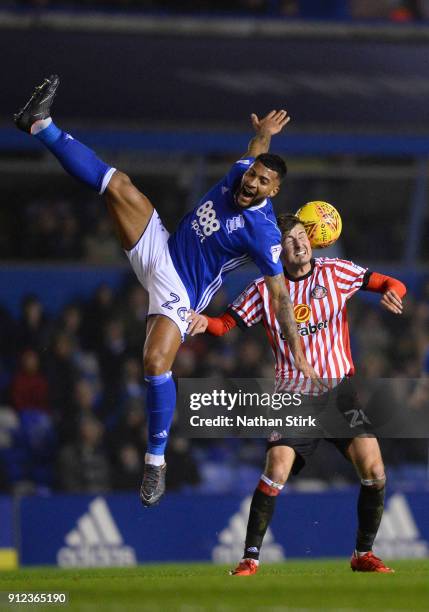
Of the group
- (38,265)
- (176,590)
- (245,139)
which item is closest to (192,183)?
(245,139)

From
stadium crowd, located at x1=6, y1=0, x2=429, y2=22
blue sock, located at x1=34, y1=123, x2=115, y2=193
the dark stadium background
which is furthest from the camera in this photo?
stadium crowd, located at x1=6, y1=0, x2=429, y2=22

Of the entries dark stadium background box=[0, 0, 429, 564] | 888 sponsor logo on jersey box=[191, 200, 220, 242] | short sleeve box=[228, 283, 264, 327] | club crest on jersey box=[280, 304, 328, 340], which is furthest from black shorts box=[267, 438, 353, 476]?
dark stadium background box=[0, 0, 429, 564]

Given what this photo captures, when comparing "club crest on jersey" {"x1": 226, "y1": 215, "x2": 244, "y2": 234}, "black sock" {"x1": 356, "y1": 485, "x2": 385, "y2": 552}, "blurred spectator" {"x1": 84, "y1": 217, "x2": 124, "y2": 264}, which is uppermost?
"blurred spectator" {"x1": 84, "y1": 217, "x2": 124, "y2": 264}

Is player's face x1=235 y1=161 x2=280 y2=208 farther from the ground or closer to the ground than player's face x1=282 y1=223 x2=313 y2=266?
farther from the ground

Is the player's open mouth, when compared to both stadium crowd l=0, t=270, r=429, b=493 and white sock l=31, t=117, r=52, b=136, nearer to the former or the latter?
white sock l=31, t=117, r=52, b=136

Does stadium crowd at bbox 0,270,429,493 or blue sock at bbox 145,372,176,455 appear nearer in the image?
blue sock at bbox 145,372,176,455

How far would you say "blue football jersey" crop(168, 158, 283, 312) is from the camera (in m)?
9.52

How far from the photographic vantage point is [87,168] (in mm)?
9617

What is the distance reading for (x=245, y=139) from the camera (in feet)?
61.6

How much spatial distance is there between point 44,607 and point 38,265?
437 inches

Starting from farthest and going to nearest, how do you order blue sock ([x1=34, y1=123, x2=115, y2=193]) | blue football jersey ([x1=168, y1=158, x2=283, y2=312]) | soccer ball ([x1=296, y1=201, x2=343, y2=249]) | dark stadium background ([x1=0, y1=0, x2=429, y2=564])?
dark stadium background ([x1=0, y1=0, x2=429, y2=564]), soccer ball ([x1=296, y1=201, x2=343, y2=249]), blue sock ([x1=34, y1=123, x2=115, y2=193]), blue football jersey ([x1=168, y1=158, x2=283, y2=312])

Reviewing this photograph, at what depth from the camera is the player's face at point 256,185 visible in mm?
9367

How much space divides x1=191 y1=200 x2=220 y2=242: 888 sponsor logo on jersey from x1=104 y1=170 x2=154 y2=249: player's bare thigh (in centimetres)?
32

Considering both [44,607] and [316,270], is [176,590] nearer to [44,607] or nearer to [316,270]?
[44,607]
